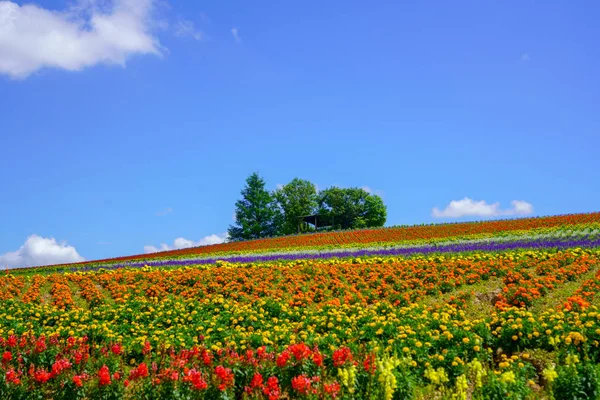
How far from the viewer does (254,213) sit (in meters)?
55.7

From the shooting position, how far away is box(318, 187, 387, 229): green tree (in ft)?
207

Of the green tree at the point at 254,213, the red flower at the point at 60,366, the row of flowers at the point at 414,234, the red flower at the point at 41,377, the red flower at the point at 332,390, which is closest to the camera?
the red flower at the point at 332,390

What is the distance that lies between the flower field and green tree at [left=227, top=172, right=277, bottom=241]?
37.0m

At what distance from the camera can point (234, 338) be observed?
8.25m

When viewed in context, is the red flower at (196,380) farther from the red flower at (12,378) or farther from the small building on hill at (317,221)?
the small building on hill at (317,221)

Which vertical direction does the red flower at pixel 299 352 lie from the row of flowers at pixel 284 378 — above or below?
above

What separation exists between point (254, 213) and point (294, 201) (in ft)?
35.6

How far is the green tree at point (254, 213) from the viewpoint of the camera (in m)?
55.2

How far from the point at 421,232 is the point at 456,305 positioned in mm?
23410

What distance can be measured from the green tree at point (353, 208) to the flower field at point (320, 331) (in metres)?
44.0

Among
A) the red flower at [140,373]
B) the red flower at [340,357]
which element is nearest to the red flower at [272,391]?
the red flower at [340,357]

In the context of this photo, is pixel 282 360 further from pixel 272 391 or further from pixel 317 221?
pixel 317 221

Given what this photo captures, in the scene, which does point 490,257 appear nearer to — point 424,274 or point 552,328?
point 424,274

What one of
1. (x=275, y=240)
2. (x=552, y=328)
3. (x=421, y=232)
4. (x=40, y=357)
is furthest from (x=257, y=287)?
(x=275, y=240)
